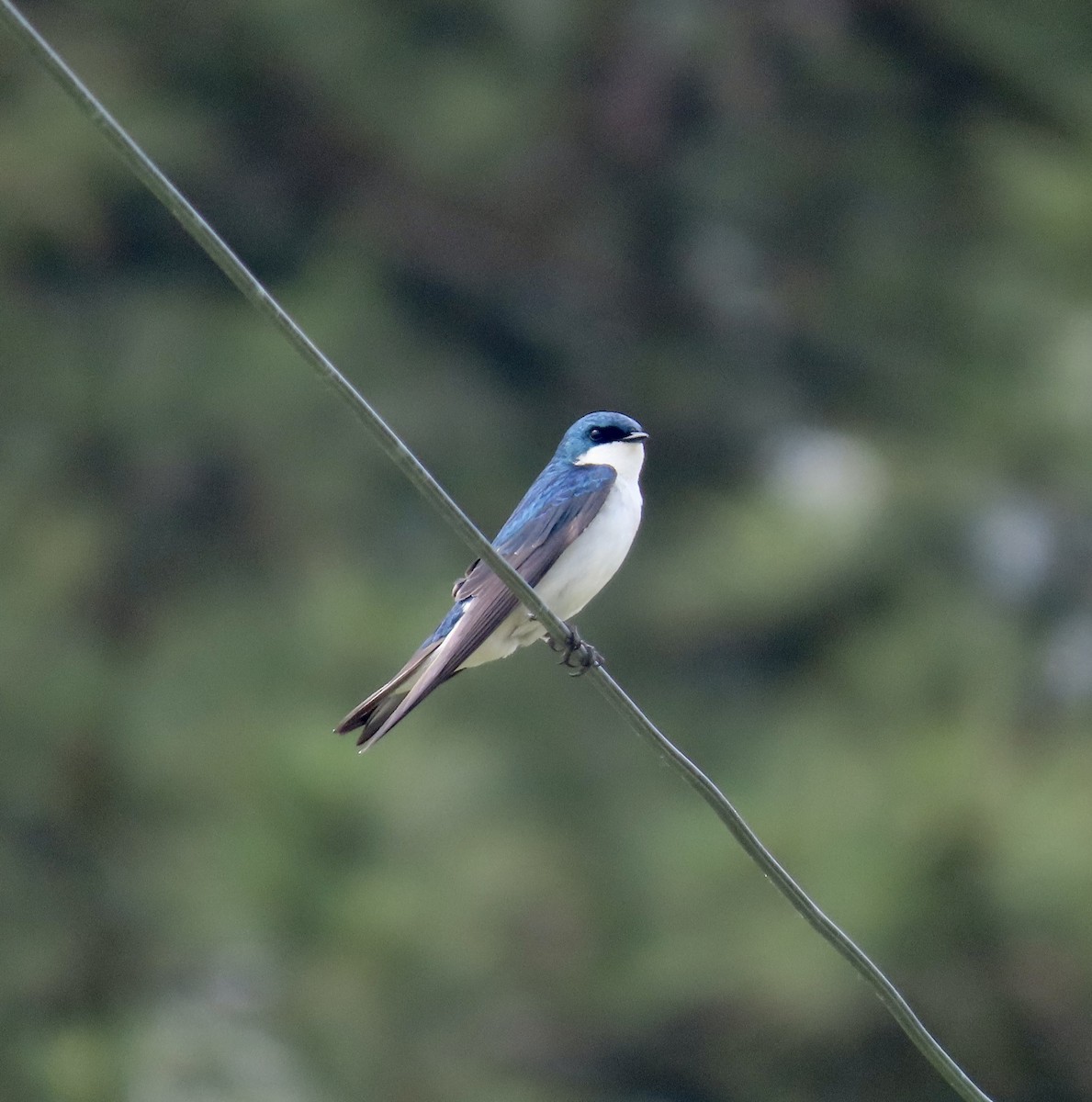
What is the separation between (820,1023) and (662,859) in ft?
2.81

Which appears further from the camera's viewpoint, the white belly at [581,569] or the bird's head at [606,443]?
the bird's head at [606,443]

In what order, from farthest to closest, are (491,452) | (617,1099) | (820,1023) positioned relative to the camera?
(491,452) < (617,1099) < (820,1023)

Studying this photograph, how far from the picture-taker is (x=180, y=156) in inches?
384

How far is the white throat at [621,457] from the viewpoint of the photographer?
4062mm

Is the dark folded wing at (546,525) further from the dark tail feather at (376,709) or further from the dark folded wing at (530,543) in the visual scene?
the dark tail feather at (376,709)

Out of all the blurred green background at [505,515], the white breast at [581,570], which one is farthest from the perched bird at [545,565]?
the blurred green background at [505,515]

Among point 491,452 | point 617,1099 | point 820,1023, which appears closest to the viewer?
point 820,1023

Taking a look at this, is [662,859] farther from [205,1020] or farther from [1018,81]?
[1018,81]

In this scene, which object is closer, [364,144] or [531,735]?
[531,735]

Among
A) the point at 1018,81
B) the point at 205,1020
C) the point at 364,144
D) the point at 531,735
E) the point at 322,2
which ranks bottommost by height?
the point at 205,1020

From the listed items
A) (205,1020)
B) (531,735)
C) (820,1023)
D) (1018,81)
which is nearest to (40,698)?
(205,1020)

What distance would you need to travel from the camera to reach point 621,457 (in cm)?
411

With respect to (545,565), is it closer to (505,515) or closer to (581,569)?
(581,569)

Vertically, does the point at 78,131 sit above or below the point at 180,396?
above
